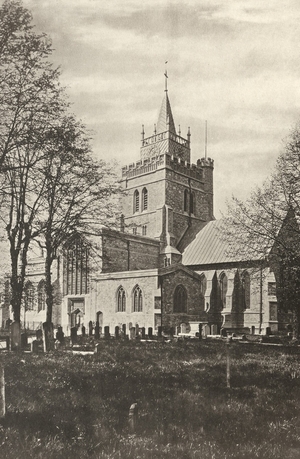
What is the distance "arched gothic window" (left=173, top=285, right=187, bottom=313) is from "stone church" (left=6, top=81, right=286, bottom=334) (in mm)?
67

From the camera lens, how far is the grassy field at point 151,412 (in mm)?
5375

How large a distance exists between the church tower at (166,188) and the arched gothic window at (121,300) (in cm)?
791

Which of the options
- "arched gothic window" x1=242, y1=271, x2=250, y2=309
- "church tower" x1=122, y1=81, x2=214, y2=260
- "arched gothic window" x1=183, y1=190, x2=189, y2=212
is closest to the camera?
"arched gothic window" x1=242, y1=271, x2=250, y2=309

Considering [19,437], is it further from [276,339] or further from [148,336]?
[276,339]

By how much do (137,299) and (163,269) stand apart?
291cm

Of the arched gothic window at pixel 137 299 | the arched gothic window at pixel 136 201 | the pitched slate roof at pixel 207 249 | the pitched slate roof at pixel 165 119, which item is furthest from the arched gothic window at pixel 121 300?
the pitched slate roof at pixel 165 119

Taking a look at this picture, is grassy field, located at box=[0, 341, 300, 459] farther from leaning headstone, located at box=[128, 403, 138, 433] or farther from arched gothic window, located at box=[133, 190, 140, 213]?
arched gothic window, located at box=[133, 190, 140, 213]

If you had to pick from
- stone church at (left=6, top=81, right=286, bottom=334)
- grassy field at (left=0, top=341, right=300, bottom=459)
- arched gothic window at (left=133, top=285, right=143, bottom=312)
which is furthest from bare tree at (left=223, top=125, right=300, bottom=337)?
arched gothic window at (left=133, top=285, right=143, bottom=312)

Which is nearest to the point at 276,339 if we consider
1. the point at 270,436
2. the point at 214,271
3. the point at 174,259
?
the point at 214,271

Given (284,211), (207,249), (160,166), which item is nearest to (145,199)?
(160,166)

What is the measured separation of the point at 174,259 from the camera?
126ft

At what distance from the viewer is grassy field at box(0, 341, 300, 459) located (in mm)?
5375

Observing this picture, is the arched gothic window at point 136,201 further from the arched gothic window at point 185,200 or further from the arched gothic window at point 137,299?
the arched gothic window at point 137,299

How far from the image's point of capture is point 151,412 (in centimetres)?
670
